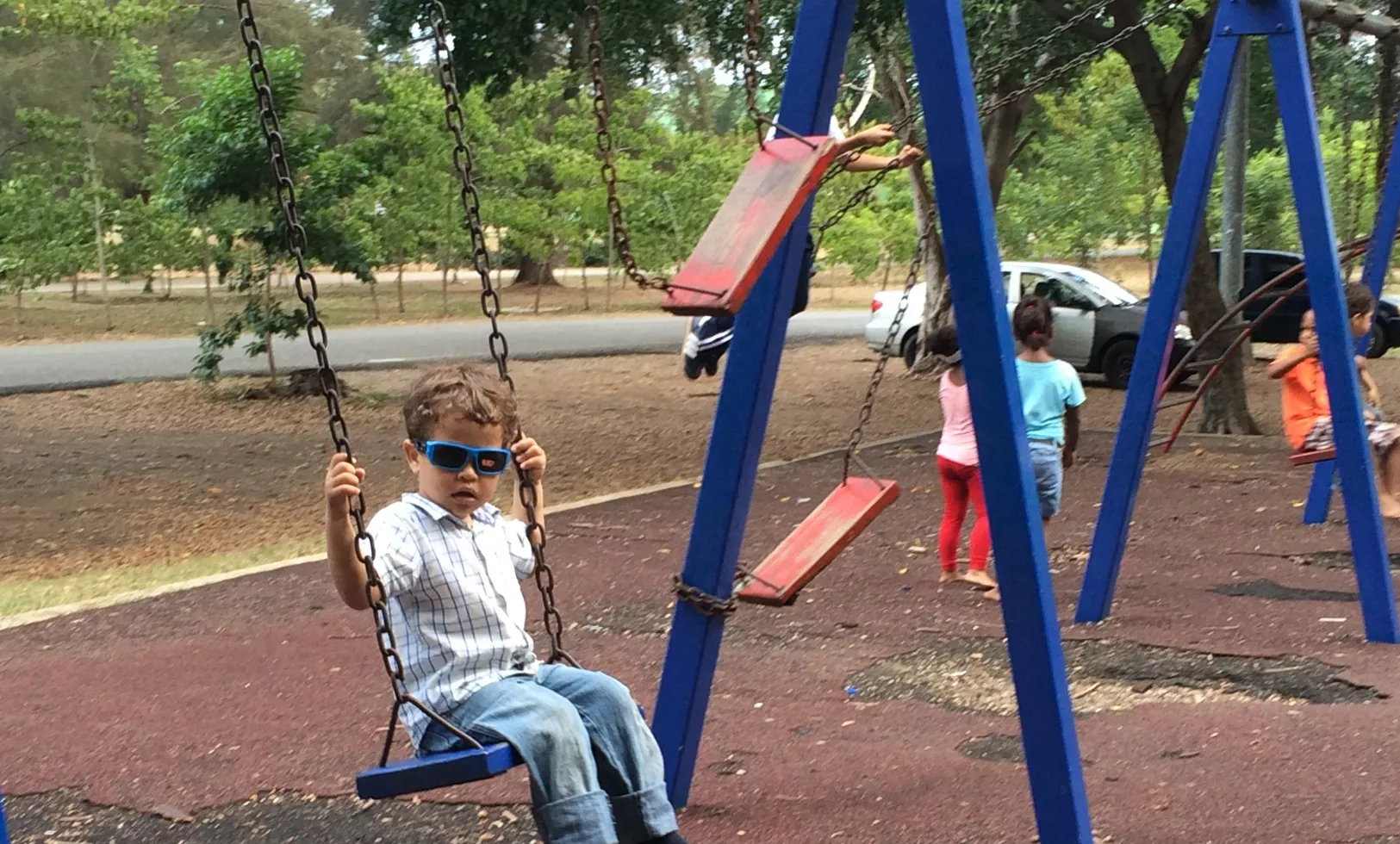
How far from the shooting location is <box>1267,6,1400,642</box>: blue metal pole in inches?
221

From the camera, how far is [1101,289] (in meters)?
19.2

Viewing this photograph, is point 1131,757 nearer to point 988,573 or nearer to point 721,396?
point 721,396

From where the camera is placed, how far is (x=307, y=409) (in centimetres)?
1509

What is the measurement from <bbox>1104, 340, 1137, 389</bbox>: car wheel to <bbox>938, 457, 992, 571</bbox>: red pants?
12.1 meters

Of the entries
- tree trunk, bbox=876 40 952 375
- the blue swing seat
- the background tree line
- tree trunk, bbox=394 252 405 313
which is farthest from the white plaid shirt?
tree trunk, bbox=394 252 405 313

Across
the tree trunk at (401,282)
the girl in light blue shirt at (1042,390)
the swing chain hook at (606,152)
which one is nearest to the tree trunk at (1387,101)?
the girl in light blue shirt at (1042,390)

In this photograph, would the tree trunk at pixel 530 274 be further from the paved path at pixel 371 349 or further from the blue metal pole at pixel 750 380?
the blue metal pole at pixel 750 380

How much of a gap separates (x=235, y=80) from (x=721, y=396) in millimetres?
12805

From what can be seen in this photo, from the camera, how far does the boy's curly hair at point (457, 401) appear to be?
3.00 m

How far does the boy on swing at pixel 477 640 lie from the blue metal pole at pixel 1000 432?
0.85m

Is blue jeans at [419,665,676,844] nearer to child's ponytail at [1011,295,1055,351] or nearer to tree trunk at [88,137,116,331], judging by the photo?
child's ponytail at [1011,295,1055,351]

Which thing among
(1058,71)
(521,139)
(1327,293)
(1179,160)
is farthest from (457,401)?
(521,139)

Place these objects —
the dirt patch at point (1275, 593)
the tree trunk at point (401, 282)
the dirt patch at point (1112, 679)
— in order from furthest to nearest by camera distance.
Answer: the tree trunk at point (401, 282) → the dirt patch at point (1275, 593) → the dirt patch at point (1112, 679)

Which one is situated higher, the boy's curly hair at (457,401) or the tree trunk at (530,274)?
the boy's curly hair at (457,401)
